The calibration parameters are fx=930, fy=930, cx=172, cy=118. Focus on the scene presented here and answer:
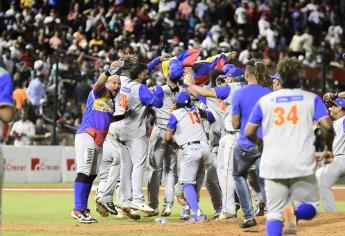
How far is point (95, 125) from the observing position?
13211 millimetres

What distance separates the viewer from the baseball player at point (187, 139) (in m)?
13.0

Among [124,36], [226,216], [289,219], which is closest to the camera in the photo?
[289,219]

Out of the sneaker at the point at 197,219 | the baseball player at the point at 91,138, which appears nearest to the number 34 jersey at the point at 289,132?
the sneaker at the point at 197,219

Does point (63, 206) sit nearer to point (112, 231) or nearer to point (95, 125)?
point (95, 125)

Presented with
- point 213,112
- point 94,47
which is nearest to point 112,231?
point 213,112

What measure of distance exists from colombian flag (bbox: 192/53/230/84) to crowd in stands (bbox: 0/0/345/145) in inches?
341

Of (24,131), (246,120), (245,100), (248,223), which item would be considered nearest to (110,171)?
(248,223)

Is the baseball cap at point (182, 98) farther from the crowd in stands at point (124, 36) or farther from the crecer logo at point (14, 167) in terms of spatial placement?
the crecer logo at point (14, 167)

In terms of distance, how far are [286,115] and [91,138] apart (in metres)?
4.92

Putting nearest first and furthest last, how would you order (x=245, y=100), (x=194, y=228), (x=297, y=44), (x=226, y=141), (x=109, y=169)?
(x=245, y=100)
(x=194, y=228)
(x=226, y=141)
(x=109, y=169)
(x=297, y=44)

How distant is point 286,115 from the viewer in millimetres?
8844

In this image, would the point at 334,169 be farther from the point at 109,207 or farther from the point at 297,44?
the point at 297,44

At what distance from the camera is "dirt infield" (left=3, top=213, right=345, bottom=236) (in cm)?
1137

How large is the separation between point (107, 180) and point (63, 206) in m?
2.96
